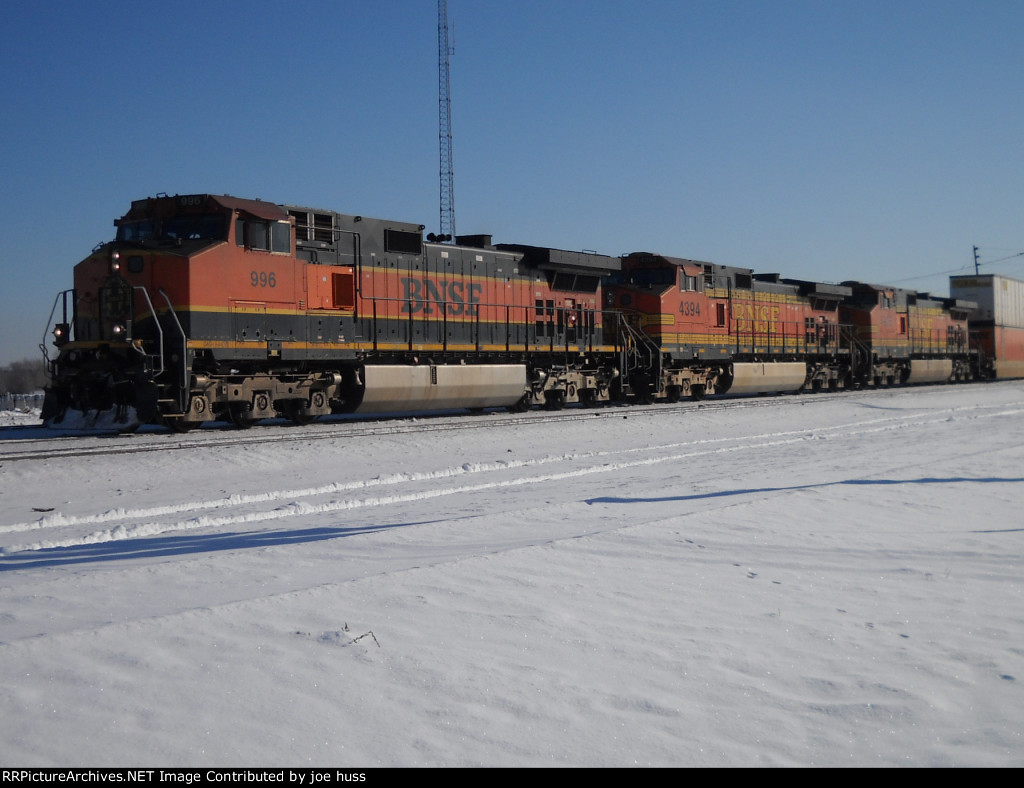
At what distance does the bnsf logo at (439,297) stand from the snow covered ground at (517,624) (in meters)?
8.89

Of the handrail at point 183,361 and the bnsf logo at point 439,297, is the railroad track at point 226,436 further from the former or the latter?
the bnsf logo at point 439,297

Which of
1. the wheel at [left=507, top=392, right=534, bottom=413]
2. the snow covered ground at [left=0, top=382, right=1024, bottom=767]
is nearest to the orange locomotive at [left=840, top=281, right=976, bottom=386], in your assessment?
the wheel at [left=507, top=392, right=534, bottom=413]

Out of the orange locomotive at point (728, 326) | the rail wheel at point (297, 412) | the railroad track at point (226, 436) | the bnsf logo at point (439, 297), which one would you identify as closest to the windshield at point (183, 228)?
the railroad track at point (226, 436)

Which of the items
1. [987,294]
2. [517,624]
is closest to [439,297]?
[517,624]

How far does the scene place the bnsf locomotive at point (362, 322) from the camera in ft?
46.5

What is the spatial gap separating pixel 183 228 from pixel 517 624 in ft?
39.5

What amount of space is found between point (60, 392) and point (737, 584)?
40.4 ft

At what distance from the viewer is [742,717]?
3.51 m

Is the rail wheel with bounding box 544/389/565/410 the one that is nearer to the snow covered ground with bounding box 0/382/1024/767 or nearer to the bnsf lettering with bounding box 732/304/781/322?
the bnsf lettering with bounding box 732/304/781/322

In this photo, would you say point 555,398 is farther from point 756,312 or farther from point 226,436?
point 756,312

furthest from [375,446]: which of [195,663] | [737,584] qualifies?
[195,663]

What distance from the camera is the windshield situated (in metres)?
14.6

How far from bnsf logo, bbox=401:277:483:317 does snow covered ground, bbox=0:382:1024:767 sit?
8893 mm

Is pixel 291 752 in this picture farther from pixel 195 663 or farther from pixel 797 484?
pixel 797 484
